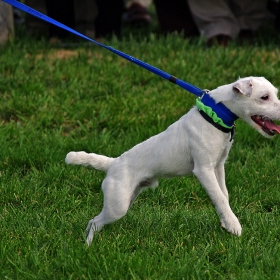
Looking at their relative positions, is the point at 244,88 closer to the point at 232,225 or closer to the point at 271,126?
the point at 271,126

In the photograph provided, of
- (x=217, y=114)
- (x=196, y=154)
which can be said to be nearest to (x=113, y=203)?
(x=196, y=154)

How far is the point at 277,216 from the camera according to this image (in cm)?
464

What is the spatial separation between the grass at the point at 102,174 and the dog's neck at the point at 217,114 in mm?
660

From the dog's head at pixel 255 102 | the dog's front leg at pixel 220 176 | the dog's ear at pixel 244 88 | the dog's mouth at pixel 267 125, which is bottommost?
the dog's front leg at pixel 220 176

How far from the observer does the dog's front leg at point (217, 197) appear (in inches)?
156

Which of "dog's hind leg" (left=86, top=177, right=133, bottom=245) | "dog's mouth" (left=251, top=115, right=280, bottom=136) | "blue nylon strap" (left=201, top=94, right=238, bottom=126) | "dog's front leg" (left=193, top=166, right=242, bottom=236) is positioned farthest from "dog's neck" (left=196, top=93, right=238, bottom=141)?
"dog's hind leg" (left=86, top=177, right=133, bottom=245)

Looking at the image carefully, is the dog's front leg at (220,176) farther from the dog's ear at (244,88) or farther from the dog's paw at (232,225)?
the dog's ear at (244,88)

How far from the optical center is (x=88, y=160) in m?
4.32

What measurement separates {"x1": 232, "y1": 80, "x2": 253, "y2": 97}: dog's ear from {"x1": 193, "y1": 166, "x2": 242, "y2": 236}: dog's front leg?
1.57 feet

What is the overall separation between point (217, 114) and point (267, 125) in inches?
11.4

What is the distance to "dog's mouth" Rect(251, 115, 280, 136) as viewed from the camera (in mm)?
3962

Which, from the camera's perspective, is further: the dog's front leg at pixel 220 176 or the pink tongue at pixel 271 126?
the dog's front leg at pixel 220 176

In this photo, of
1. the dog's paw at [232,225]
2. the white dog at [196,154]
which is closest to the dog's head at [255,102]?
the white dog at [196,154]

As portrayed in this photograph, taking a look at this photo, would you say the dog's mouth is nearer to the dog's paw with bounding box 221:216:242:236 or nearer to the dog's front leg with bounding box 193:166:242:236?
the dog's front leg with bounding box 193:166:242:236
